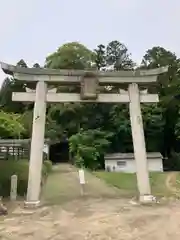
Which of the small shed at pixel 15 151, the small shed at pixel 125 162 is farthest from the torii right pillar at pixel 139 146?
the small shed at pixel 125 162

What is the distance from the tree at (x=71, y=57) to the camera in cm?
4106

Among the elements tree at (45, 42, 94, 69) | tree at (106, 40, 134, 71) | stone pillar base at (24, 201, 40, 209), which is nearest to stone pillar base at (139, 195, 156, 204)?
stone pillar base at (24, 201, 40, 209)

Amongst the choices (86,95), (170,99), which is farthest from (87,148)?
(86,95)

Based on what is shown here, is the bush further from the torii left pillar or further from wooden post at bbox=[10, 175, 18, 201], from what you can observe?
the torii left pillar

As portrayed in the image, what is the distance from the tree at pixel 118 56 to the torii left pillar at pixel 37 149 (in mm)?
43255

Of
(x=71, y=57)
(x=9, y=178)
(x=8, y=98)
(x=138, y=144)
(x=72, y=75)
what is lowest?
(x=9, y=178)

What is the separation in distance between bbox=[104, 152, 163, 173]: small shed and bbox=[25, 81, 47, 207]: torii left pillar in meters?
22.1

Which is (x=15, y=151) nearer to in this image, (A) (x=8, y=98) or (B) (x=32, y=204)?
(B) (x=32, y=204)

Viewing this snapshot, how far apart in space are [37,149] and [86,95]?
2656mm

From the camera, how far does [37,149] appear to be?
11.1 metres

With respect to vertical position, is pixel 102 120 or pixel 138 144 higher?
pixel 102 120

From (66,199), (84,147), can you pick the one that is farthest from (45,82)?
(84,147)

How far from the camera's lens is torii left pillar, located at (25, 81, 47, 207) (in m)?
10.7

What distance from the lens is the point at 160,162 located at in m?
33.8
